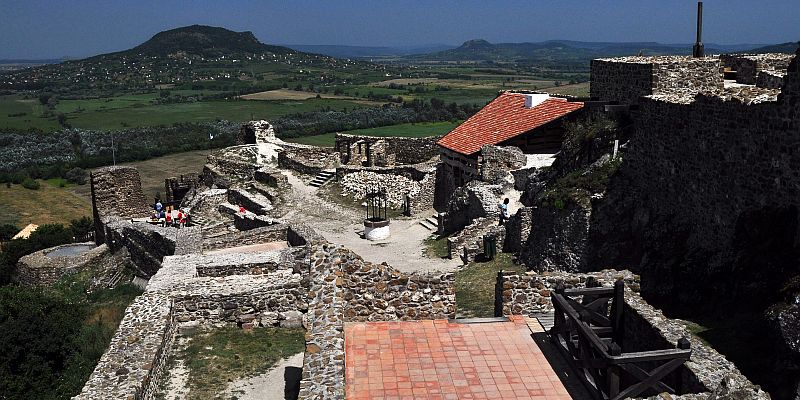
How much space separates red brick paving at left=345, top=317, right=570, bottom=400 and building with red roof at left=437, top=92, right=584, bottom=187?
14937 millimetres

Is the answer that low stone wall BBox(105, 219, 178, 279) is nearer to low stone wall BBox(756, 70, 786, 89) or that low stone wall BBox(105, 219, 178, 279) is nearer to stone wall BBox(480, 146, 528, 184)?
stone wall BBox(480, 146, 528, 184)

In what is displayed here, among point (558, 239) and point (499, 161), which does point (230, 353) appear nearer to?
point (558, 239)

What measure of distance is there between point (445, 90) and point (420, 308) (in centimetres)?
14355

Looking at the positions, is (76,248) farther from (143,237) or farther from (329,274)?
(329,274)

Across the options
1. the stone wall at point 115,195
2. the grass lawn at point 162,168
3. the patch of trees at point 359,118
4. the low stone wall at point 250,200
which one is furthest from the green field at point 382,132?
the stone wall at point 115,195

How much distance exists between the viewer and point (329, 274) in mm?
9086

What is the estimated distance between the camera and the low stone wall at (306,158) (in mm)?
33250

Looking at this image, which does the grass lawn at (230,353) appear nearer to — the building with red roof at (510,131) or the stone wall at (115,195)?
the building with red roof at (510,131)

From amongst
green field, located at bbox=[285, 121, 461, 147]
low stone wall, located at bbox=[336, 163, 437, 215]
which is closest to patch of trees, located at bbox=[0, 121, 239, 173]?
green field, located at bbox=[285, 121, 461, 147]

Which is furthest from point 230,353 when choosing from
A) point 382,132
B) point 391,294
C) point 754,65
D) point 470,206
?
point 382,132

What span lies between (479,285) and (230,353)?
23.7 ft

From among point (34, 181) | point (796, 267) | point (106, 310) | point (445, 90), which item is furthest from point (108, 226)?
point (445, 90)

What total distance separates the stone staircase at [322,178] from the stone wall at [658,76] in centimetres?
1584

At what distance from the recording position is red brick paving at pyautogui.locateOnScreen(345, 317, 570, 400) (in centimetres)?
746
